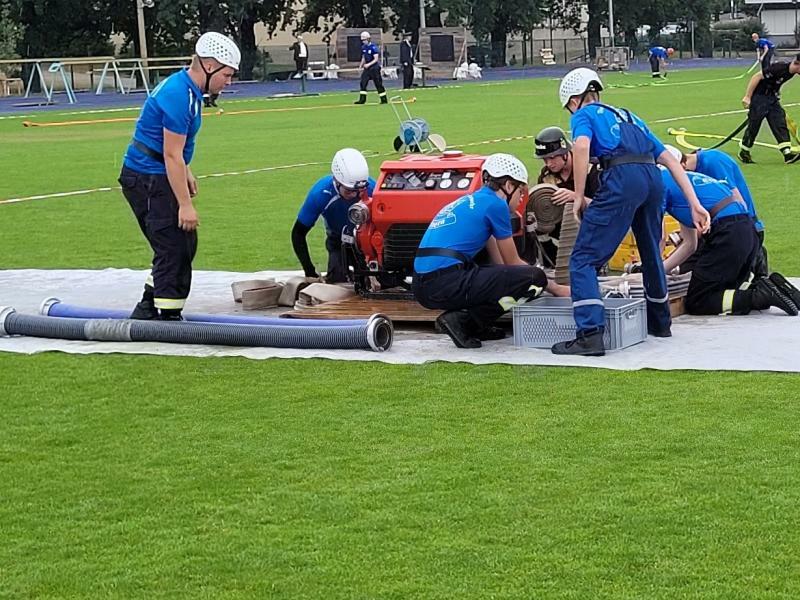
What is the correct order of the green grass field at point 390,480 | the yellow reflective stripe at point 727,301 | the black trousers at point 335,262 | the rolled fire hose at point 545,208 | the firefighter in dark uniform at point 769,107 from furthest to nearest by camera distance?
the firefighter in dark uniform at point 769,107 → the black trousers at point 335,262 → the rolled fire hose at point 545,208 → the yellow reflective stripe at point 727,301 → the green grass field at point 390,480

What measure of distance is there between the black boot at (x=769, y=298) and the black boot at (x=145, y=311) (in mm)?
3904

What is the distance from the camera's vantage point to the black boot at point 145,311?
31.7ft

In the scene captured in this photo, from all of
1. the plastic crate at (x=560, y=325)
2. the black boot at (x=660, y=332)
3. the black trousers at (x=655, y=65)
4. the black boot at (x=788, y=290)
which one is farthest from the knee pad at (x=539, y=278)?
the black trousers at (x=655, y=65)

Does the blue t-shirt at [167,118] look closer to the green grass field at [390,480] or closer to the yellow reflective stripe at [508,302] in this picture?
the green grass field at [390,480]

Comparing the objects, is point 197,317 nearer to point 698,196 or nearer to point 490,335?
point 490,335

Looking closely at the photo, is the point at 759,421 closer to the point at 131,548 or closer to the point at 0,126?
the point at 131,548

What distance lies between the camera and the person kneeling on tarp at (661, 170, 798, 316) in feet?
31.5

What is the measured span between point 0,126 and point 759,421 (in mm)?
31156

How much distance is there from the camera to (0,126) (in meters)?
35.5

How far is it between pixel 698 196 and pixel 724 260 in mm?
496

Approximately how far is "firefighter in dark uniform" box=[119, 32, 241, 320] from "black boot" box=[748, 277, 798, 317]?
364 cm

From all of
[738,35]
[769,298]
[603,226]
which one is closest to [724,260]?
[769,298]

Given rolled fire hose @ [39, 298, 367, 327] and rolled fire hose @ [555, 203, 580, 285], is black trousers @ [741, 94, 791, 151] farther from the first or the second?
rolled fire hose @ [39, 298, 367, 327]

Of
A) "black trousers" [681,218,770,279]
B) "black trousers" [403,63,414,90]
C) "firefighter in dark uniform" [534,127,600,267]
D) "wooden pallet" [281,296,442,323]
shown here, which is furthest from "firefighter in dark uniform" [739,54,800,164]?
"black trousers" [403,63,414,90]
